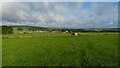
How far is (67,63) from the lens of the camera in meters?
16.3

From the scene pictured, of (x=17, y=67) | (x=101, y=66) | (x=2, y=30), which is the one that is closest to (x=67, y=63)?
(x=101, y=66)

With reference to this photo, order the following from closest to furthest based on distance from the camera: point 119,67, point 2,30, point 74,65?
point 119,67 < point 74,65 < point 2,30

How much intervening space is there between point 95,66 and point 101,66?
0.57 meters

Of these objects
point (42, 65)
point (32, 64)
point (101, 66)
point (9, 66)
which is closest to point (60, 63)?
point (42, 65)

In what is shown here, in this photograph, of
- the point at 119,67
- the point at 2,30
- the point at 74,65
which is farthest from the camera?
the point at 2,30

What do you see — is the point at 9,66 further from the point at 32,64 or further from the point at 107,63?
the point at 107,63

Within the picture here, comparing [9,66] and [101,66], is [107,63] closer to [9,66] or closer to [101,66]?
[101,66]

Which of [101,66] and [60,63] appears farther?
[60,63]

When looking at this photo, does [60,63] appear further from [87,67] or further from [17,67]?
[17,67]

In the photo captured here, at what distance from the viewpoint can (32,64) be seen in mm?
16328

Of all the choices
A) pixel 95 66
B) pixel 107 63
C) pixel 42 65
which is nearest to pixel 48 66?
pixel 42 65

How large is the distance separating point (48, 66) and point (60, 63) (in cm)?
157

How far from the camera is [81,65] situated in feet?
50.5

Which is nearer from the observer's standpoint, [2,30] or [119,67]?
[119,67]
